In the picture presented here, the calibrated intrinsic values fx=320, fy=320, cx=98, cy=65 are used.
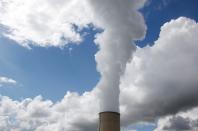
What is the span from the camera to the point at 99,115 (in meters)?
25.2

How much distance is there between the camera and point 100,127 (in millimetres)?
24453

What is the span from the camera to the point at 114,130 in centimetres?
2388

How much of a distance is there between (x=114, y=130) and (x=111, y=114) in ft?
4.06

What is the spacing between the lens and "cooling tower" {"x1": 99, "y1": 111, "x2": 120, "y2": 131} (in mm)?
23797

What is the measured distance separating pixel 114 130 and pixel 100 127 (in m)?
1.20

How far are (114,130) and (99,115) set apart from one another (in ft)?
6.49

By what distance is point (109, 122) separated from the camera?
24.0 metres

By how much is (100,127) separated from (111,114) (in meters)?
1.31

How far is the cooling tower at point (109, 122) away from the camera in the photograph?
78.1 feet

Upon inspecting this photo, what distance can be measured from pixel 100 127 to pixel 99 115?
112 centimetres

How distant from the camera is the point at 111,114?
2436 cm
